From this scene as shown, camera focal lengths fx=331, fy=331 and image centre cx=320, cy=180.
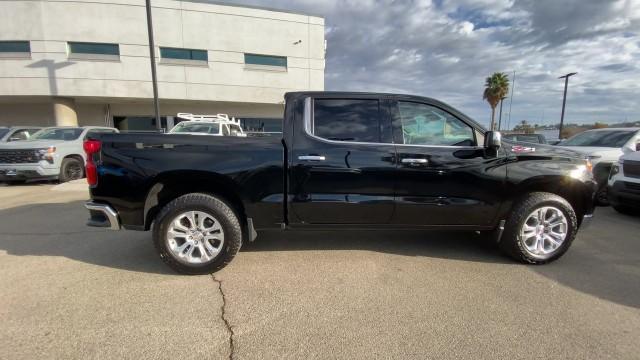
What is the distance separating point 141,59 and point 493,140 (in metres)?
21.3

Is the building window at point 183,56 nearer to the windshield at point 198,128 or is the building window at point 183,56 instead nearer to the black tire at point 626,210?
the windshield at point 198,128

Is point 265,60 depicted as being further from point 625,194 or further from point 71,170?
point 625,194

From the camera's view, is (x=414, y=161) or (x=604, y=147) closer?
(x=414, y=161)

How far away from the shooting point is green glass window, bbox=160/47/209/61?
1981 centimetres

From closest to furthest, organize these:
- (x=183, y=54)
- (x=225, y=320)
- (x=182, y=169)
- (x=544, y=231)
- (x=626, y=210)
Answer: (x=225, y=320) < (x=182, y=169) < (x=544, y=231) < (x=626, y=210) < (x=183, y=54)

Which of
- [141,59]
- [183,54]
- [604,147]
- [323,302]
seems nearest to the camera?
[323,302]

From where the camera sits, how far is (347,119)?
358 cm

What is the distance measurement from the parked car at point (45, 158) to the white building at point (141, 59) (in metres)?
11.3

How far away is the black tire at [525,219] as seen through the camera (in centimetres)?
363

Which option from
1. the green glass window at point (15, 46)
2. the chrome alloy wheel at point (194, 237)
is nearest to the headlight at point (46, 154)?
the chrome alloy wheel at point (194, 237)

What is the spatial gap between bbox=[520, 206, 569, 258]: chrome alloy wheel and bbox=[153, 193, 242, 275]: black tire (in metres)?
3.17

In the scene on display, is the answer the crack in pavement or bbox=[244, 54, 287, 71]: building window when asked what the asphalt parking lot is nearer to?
the crack in pavement

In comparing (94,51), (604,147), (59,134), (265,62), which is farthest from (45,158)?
(265,62)

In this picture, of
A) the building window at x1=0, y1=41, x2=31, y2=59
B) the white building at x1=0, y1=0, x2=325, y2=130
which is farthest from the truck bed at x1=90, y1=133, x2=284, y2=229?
the building window at x1=0, y1=41, x2=31, y2=59
